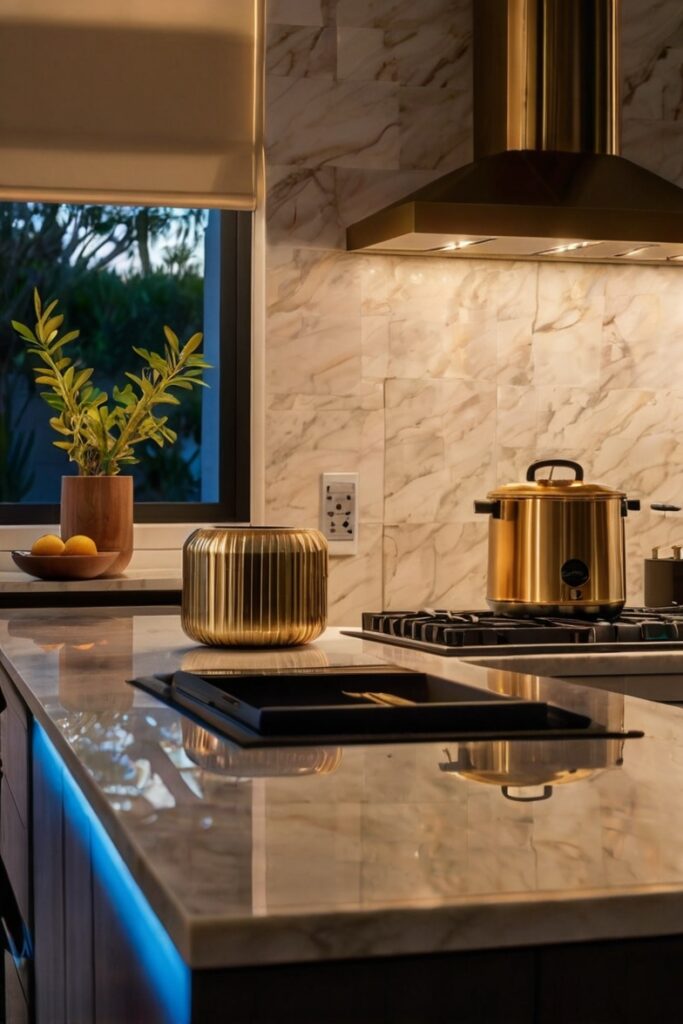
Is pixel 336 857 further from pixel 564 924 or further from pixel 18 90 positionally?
pixel 18 90

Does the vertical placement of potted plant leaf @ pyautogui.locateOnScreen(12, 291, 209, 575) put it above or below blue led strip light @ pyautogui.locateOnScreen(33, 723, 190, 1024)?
above

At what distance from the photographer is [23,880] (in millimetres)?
1886

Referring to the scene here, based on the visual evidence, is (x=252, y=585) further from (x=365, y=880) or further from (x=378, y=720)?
(x=365, y=880)

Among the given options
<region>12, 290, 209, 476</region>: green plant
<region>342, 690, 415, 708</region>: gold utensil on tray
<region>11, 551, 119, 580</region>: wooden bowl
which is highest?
<region>12, 290, 209, 476</region>: green plant

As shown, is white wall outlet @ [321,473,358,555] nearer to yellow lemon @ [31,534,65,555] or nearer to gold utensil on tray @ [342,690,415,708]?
yellow lemon @ [31,534,65,555]

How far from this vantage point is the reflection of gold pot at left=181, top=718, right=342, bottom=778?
104 cm

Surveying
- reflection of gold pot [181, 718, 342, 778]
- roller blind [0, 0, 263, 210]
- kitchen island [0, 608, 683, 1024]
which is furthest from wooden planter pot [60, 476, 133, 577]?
reflection of gold pot [181, 718, 342, 778]

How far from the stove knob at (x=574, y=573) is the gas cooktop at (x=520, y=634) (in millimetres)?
71

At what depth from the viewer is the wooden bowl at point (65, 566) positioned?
296cm

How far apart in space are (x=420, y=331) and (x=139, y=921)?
2.67 meters

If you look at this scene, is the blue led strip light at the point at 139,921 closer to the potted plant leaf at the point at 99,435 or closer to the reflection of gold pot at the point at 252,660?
the reflection of gold pot at the point at 252,660

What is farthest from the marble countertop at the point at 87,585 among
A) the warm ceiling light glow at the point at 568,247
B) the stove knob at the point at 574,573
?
the warm ceiling light glow at the point at 568,247

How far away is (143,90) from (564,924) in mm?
3051

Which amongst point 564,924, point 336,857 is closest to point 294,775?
point 336,857
